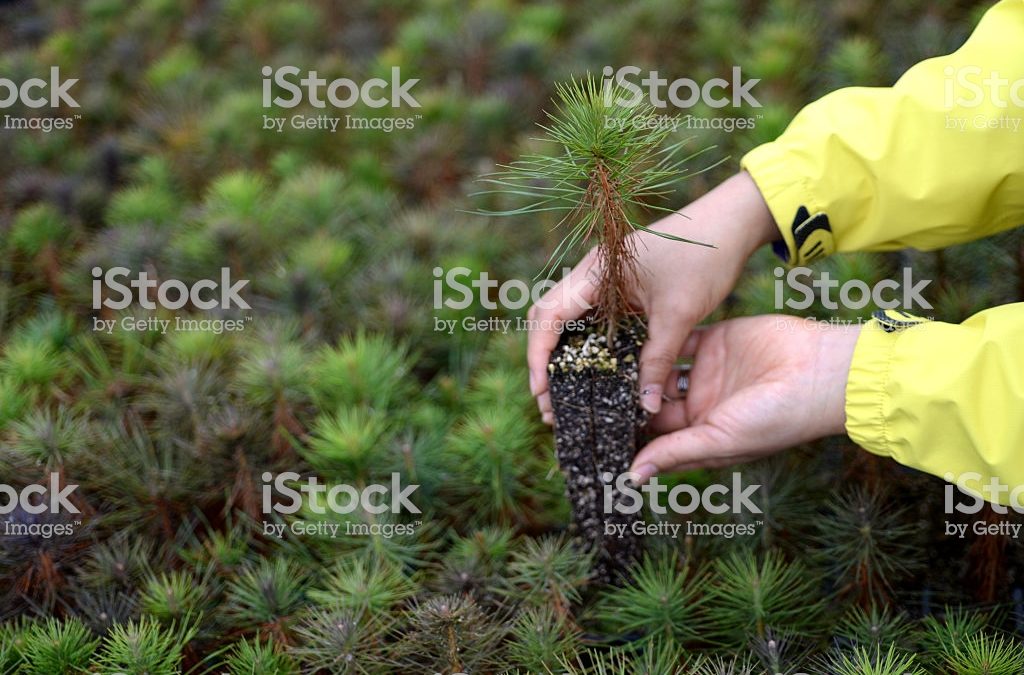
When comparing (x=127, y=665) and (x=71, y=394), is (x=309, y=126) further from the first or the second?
(x=127, y=665)

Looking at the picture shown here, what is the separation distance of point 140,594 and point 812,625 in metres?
0.98

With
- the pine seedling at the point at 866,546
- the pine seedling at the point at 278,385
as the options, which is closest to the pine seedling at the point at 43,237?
the pine seedling at the point at 278,385

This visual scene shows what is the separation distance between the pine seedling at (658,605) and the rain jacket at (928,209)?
1.05ft

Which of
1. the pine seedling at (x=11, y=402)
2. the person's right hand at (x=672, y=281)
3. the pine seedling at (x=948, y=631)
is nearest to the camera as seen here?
the pine seedling at (x=948, y=631)

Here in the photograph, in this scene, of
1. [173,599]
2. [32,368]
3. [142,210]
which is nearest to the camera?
[173,599]

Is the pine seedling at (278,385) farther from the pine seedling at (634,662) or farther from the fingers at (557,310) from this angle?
the pine seedling at (634,662)

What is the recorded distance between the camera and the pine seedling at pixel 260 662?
1.11 metres

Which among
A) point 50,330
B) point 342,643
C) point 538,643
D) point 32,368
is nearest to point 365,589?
point 342,643

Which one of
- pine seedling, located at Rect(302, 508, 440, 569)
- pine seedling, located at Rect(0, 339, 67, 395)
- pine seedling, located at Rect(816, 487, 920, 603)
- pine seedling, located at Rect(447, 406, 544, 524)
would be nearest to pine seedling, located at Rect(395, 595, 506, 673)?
pine seedling, located at Rect(302, 508, 440, 569)

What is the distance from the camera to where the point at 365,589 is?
1192 mm

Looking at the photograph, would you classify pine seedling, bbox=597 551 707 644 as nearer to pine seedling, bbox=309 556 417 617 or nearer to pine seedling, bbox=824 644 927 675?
pine seedling, bbox=824 644 927 675

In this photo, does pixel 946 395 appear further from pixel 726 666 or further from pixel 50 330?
pixel 50 330

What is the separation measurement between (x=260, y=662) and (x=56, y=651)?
276mm

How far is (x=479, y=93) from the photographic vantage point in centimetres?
236
